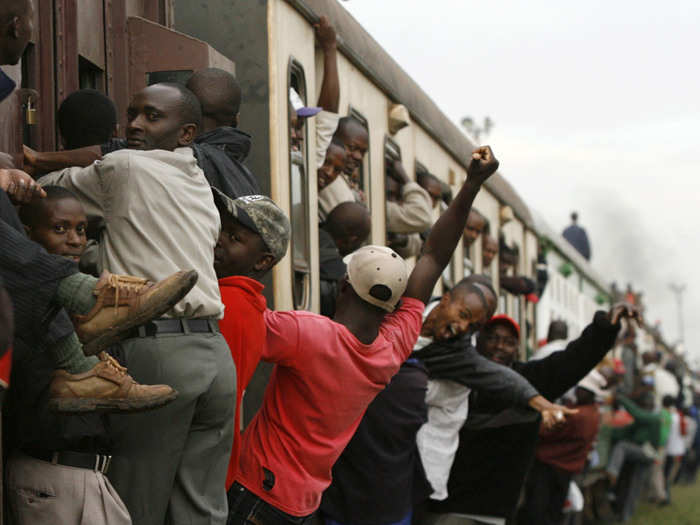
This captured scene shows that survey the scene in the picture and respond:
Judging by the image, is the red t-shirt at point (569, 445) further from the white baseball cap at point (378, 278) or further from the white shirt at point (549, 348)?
the white baseball cap at point (378, 278)

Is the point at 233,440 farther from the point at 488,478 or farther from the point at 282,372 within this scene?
the point at 488,478

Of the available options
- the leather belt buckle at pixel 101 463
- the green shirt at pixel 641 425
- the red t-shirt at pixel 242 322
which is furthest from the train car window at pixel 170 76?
the green shirt at pixel 641 425

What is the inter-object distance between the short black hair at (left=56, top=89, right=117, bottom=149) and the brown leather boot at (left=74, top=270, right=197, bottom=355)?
1238 mm

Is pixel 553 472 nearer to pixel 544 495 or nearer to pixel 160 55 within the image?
pixel 544 495

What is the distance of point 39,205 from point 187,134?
2.36 feet

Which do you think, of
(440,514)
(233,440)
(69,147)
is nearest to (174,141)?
(69,147)

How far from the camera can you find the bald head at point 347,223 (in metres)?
6.20

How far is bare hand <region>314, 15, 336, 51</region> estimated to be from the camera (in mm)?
6348

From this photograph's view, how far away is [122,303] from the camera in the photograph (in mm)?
3264

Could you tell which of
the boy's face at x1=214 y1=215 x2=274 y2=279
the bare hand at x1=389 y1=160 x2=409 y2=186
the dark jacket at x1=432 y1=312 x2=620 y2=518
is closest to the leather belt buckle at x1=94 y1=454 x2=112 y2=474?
the boy's face at x1=214 y1=215 x2=274 y2=279

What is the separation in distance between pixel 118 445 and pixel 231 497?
0.81 metres

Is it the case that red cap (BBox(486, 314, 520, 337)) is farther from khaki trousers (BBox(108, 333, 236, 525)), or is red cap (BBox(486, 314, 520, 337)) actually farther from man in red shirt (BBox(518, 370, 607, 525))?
khaki trousers (BBox(108, 333, 236, 525))

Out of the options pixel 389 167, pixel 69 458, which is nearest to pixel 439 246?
pixel 69 458

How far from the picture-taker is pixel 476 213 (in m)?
10.1
